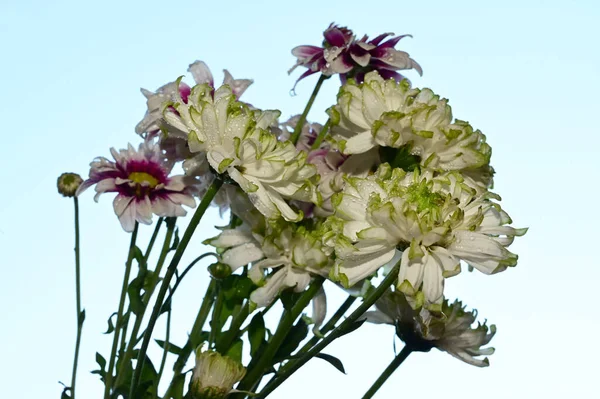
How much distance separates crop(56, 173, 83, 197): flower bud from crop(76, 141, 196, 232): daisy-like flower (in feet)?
0.19

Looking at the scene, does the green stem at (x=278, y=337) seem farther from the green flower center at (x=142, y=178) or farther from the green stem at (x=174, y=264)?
the green flower center at (x=142, y=178)

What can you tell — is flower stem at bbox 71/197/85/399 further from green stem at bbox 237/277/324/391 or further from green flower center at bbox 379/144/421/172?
green flower center at bbox 379/144/421/172

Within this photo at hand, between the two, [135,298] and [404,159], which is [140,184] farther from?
[404,159]

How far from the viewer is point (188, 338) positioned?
3.72ft

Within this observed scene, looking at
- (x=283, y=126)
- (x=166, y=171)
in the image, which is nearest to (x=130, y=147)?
(x=166, y=171)

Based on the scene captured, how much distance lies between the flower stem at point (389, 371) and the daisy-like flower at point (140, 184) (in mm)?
318

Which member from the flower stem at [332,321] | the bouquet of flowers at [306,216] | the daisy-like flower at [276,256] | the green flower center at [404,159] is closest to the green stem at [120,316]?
the bouquet of flowers at [306,216]

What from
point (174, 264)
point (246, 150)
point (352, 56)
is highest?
point (352, 56)

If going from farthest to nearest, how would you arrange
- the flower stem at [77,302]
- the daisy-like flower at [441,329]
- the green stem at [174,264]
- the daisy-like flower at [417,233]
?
the flower stem at [77,302] → the daisy-like flower at [441,329] → the green stem at [174,264] → the daisy-like flower at [417,233]

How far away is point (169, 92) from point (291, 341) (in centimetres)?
35

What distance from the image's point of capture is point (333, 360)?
102 cm

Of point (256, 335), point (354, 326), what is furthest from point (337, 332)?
point (256, 335)

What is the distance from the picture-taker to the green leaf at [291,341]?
3.43 feet

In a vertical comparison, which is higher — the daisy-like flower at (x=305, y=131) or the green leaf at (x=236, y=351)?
the daisy-like flower at (x=305, y=131)
